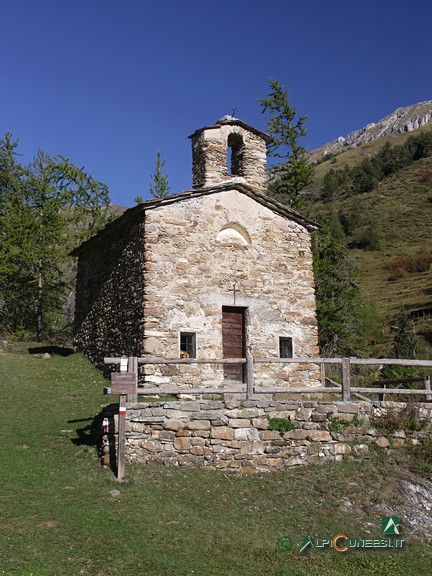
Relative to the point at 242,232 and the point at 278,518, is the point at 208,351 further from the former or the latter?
the point at 278,518

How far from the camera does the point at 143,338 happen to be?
1363 centimetres

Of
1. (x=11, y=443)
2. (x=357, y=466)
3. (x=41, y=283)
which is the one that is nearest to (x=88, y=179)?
(x=41, y=283)

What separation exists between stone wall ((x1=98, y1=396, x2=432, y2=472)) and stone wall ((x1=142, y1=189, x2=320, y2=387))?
315cm

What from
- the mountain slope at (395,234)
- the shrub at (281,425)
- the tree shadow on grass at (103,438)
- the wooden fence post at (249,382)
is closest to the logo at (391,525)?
the shrub at (281,425)

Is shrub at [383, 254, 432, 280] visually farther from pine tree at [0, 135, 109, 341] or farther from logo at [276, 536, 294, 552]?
logo at [276, 536, 294, 552]

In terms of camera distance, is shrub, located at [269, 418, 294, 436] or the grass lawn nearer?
the grass lawn

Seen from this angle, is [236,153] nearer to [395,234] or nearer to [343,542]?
[343,542]

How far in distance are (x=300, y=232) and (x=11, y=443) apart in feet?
31.2

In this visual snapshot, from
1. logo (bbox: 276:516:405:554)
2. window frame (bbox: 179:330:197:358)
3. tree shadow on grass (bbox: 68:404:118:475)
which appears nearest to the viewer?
logo (bbox: 276:516:405:554)

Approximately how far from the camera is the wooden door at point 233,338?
1478 centimetres

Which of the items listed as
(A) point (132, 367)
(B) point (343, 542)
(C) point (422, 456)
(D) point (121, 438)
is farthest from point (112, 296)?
(B) point (343, 542)

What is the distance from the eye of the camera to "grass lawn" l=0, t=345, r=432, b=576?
272 inches

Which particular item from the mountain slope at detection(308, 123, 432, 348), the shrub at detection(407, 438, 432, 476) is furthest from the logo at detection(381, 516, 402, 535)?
the mountain slope at detection(308, 123, 432, 348)

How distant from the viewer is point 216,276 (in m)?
14.7
